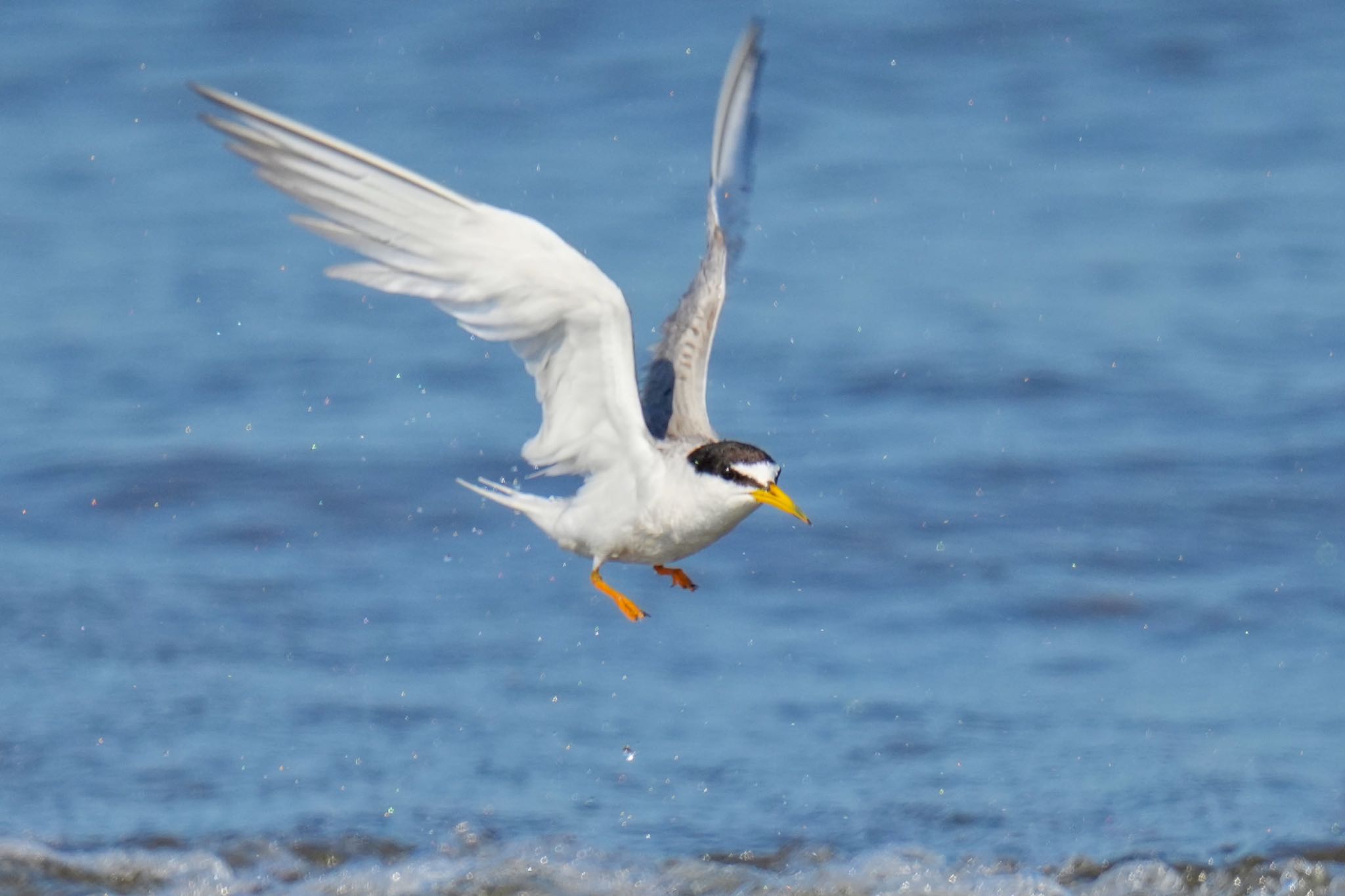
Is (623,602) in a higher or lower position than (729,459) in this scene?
lower

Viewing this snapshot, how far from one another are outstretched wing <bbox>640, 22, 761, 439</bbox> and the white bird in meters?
0.17

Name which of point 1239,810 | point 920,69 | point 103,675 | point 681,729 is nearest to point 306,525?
point 103,675

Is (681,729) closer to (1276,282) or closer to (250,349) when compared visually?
(250,349)

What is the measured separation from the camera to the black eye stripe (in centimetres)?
569

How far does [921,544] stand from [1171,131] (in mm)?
5984

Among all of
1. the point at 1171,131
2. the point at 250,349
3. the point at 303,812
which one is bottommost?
the point at 303,812

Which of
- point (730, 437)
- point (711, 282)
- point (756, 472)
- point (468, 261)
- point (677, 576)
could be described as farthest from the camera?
point (730, 437)

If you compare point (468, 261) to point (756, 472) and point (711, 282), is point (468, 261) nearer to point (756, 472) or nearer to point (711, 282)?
point (756, 472)

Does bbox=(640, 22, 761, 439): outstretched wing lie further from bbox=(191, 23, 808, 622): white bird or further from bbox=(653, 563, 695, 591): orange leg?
bbox=(653, 563, 695, 591): orange leg

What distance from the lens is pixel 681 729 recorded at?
24.9 ft

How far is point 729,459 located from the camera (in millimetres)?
5703

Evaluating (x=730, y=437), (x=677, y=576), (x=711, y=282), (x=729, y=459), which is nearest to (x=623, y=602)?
(x=677, y=576)

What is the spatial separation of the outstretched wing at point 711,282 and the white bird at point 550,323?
0.17 meters

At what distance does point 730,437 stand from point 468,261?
185 inches
